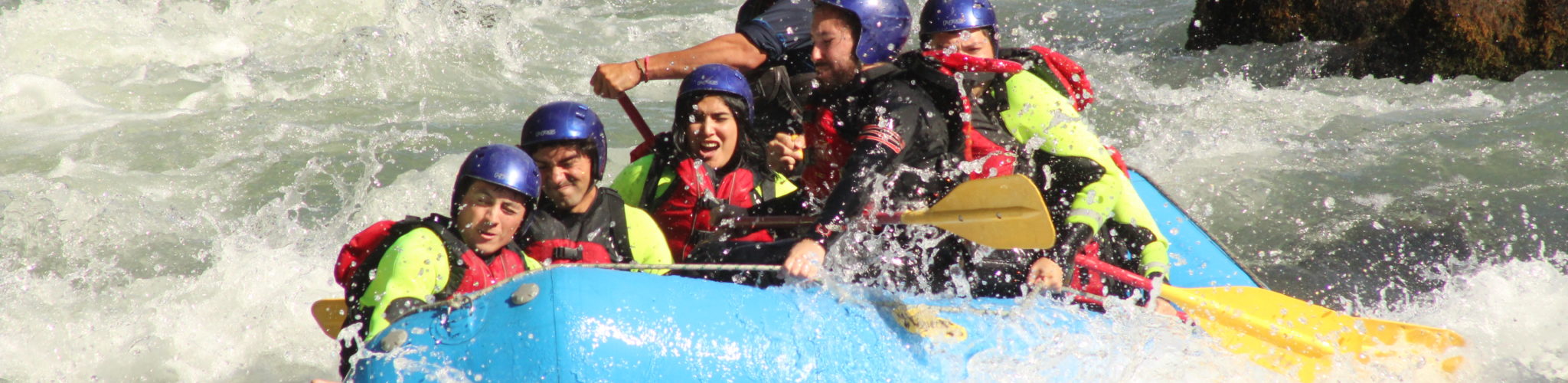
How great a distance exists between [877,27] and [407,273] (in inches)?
57.9

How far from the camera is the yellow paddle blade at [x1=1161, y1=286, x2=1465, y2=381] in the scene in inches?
130

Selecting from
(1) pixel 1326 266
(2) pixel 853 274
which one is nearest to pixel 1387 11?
(1) pixel 1326 266

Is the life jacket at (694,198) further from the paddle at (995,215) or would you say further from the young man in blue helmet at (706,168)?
the paddle at (995,215)

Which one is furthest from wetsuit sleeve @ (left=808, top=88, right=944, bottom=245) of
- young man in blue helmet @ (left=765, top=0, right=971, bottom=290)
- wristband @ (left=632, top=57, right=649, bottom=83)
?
wristband @ (left=632, top=57, right=649, bottom=83)

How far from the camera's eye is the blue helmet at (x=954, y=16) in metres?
3.60

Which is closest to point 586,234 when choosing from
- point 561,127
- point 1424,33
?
point 561,127

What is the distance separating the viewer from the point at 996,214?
9.39 ft

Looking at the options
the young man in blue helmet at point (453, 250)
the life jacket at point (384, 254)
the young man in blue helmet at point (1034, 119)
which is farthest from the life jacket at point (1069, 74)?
the life jacket at point (384, 254)

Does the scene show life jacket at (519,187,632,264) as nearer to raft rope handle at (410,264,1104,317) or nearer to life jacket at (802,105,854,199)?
raft rope handle at (410,264,1104,317)

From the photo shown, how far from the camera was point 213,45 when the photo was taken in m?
8.87

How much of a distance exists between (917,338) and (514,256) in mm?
1086

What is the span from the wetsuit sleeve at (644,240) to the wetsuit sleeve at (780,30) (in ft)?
3.30

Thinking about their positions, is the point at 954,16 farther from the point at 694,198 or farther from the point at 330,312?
the point at 330,312

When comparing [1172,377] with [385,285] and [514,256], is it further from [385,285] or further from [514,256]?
[385,285]
